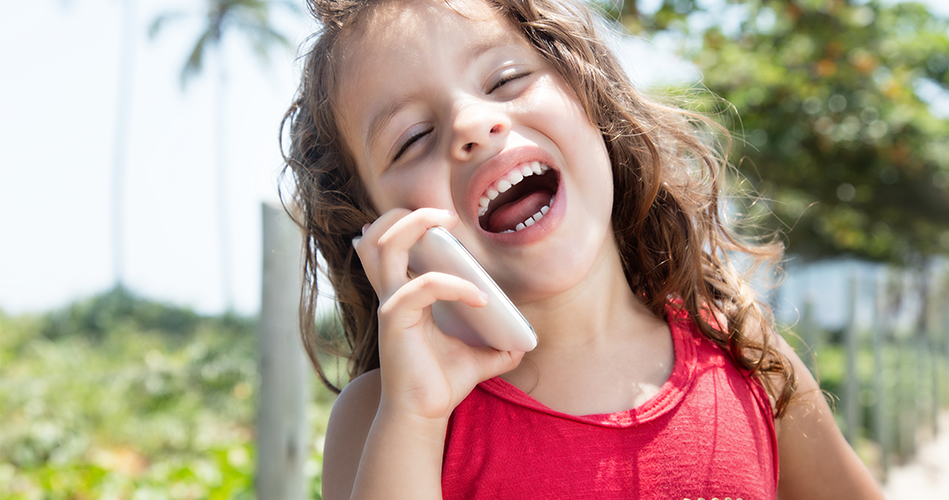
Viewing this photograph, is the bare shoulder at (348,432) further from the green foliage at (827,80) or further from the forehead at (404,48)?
the green foliage at (827,80)

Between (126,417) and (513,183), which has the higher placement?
(513,183)

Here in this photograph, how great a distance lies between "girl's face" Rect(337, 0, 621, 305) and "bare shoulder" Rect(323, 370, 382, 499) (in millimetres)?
390

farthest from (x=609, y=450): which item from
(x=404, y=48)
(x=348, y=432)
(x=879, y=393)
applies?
(x=879, y=393)

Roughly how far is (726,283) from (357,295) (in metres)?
1.00

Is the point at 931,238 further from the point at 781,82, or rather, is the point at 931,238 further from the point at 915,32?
the point at 781,82

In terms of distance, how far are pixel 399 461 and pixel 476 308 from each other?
0.30 meters

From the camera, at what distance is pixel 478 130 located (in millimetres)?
1195

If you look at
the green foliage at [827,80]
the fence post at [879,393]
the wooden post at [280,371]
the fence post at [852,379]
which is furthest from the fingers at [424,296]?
the fence post at [879,393]

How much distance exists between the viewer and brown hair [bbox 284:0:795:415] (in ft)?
4.76

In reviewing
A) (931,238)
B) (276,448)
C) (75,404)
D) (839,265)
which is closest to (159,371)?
(75,404)

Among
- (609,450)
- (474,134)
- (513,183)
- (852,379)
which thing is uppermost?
(474,134)

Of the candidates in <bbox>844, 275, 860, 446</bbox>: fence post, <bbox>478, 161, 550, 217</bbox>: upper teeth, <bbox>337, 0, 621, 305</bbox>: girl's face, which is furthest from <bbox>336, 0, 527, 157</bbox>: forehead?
<bbox>844, 275, 860, 446</bbox>: fence post

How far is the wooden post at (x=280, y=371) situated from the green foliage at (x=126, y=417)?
47cm

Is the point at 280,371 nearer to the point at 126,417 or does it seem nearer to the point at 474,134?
the point at 474,134
